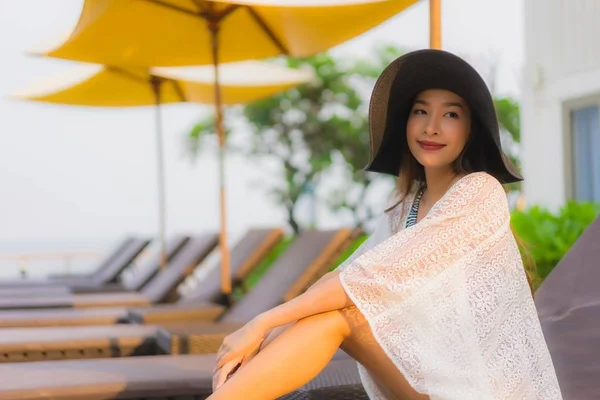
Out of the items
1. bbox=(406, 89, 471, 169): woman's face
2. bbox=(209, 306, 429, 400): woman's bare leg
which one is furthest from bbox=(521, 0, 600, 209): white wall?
bbox=(209, 306, 429, 400): woman's bare leg

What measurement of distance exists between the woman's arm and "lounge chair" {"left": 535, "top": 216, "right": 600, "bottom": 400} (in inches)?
29.9

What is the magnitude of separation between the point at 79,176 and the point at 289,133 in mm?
13512

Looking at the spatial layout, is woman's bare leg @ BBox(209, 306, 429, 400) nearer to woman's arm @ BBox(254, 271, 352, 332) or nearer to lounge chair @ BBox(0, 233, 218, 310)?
woman's arm @ BBox(254, 271, 352, 332)

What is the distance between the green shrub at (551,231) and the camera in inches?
222

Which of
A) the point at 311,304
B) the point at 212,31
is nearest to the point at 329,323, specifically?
the point at 311,304

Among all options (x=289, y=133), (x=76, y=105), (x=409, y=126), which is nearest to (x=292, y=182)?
(x=289, y=133)

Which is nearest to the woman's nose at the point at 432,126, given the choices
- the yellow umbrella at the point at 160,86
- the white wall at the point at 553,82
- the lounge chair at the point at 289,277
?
the lounge chair at the point at 289,277

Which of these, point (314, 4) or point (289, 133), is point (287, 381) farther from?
point (289, 133)

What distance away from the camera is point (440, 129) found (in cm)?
236

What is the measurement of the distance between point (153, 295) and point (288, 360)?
5.42 m

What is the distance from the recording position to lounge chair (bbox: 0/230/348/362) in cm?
414

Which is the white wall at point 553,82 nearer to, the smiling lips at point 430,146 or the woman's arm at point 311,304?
the smiling lips at point 430,146

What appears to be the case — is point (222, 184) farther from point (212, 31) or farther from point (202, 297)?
point (212, 31)

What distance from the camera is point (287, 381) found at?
6.89 feet
